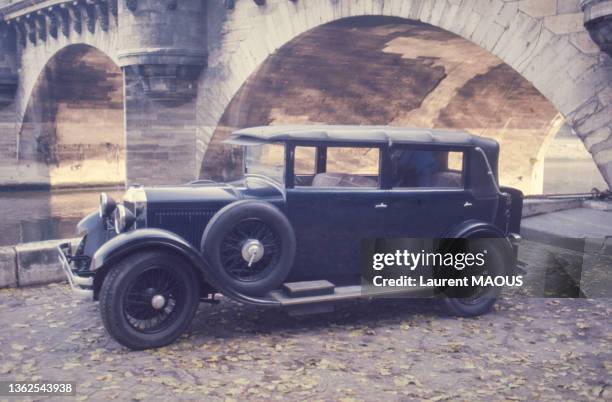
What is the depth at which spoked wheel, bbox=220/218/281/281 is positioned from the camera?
4945 mm

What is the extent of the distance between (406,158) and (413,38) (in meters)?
7.24

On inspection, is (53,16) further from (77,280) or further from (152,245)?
(152,245)

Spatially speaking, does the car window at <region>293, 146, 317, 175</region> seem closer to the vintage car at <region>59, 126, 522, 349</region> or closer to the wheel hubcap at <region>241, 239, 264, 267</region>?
the vintage car at <region>59, 126, 522, 349</region>

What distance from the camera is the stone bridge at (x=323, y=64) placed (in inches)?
296

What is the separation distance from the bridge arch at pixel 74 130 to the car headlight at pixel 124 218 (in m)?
A: 19.6

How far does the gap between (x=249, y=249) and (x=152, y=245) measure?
0.74m

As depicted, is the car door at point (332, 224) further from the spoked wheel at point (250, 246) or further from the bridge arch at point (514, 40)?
the bridge arch at point (514, 40)

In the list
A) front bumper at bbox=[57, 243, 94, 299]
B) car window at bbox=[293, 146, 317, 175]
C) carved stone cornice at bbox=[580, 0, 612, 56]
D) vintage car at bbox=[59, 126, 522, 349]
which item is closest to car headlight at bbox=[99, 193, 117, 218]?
vintage car at bbox=[59, 126, 522, 349]

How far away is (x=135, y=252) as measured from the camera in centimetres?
464

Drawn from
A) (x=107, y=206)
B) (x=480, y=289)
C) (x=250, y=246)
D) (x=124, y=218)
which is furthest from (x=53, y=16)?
(x=480, y=289)

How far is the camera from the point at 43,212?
20.6 meters

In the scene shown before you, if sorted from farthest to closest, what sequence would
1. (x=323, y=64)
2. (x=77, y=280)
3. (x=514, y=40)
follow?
(x=323, y=64) < (x=514, y=40) < (x=77, y=280)

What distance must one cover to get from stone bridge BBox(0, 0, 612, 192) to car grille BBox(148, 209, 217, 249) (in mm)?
4253

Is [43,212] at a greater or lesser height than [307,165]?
lesser
